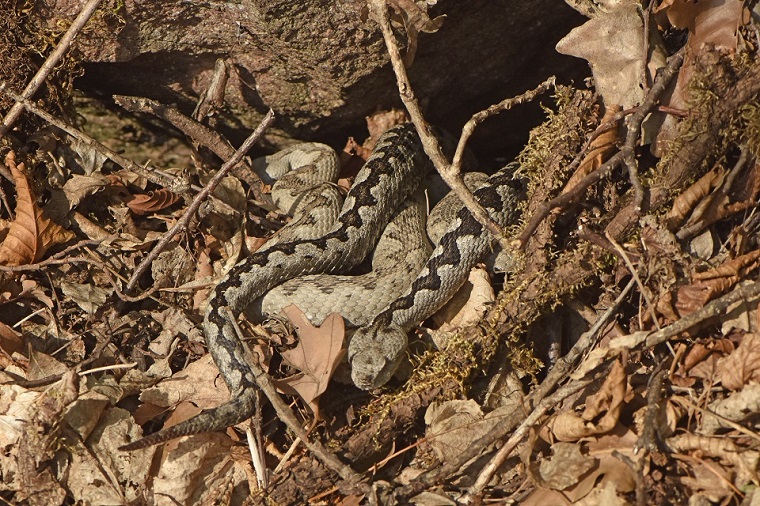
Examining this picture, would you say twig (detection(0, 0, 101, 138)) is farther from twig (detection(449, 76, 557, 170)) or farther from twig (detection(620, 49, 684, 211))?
twig (detection(620, 49, 684, 211))

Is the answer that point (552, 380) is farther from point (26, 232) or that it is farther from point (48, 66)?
point (48, 66)

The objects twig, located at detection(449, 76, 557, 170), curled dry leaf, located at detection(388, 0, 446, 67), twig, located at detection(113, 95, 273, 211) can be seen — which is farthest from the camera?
twig, located at detection(113, 95, 273, 211)

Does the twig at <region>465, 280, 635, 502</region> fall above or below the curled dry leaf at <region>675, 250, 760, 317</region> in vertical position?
below

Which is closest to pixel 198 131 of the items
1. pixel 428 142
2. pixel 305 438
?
pixel 428 142

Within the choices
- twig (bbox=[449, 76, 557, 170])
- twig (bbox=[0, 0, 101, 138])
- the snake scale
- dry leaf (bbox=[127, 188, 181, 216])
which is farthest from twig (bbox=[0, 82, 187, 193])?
twig (bbox=[449, 76, 557, 170])

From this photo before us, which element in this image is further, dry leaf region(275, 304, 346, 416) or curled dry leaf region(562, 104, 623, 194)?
curled dry leaf region(562, 104, 623, 194)

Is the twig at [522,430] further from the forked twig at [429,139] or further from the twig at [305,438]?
the forked twig at [429,139]
